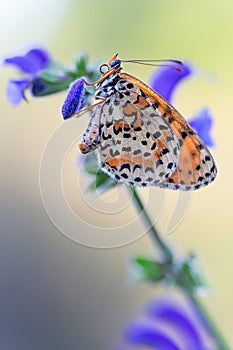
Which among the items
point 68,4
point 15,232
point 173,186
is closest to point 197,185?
point 173,186

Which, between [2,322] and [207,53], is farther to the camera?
[207,53]

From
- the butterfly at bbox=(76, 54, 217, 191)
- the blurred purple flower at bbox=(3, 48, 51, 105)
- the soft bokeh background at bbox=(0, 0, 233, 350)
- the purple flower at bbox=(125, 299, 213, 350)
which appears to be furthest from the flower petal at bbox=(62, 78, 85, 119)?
the soft bokeh background at bbox=(0, 0, 233, 350)

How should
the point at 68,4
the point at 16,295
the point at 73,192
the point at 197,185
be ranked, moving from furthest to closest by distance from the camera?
the point at 68,4 → the point at 16,295 → the point at 73,192 → the point at 197,185

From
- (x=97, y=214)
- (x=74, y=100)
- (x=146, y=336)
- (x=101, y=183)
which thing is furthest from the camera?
(x=97, y=214)

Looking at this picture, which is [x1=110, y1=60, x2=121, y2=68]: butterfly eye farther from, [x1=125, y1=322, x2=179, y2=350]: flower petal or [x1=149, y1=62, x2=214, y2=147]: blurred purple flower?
[x1=125, y1=322, x2=179, y2=350]: flower petal

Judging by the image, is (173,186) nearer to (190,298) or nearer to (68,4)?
(190,298)

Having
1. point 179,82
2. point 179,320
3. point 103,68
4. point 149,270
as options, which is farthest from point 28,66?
point 179,320

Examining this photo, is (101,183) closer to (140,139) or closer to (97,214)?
(140,139)
